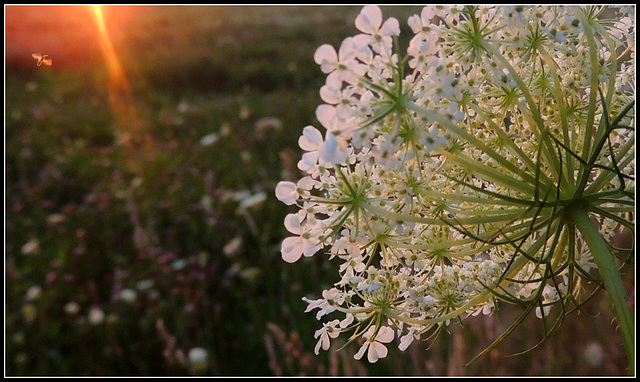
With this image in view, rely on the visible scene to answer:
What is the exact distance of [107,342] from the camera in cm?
447

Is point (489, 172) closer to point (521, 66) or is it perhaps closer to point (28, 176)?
point (521, 66)

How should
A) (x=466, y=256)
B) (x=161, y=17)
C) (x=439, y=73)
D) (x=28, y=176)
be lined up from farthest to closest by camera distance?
(x=161, y=17) → (x=28, y=176) → (x=466, y=256) → (x=439, y=73)

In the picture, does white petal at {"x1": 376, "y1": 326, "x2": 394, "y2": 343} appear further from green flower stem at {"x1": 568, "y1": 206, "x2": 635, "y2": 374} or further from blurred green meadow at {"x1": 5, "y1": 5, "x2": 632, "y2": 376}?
green flower stem at {"x1": 568, "y1": 206, "x2": 635, "y2": 374}

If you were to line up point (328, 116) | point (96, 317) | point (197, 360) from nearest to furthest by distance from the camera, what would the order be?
point (328, 116)
point (197, 360)
point (96, 317)

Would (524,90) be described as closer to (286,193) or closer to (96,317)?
(286,193)

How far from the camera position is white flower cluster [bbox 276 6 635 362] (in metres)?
1.04

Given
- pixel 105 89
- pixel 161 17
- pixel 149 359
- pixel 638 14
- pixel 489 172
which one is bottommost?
pixel 149 359

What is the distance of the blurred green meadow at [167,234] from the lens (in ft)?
11.9

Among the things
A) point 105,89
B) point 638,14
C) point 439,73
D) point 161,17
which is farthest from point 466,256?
point 161,17

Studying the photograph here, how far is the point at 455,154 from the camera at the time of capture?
1.14 metres

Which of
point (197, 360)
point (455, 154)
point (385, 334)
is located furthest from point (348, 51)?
point (197, 360)

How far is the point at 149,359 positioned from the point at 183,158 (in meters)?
3.85

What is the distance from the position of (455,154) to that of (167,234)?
16.9ft

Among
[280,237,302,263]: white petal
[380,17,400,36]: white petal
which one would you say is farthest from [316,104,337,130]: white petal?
[280,237,302,263]: white petal
